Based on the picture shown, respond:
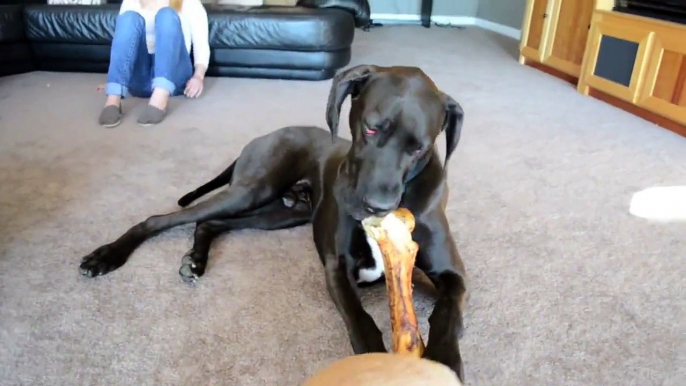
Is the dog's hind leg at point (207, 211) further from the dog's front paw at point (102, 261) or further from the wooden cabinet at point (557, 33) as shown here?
the wooden cabinet at point (557, 33)

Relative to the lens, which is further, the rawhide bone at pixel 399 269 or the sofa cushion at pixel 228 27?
the sofa cushion at pixel 228 27

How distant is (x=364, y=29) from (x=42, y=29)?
354 centimetres

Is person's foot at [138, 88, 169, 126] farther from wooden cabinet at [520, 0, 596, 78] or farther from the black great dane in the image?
wooden cabinet at [520, 0, 596, 78]

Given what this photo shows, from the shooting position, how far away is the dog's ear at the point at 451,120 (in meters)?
1.23

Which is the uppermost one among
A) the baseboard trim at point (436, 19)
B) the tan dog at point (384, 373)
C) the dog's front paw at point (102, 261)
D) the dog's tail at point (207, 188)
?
the tan dog at point (384, 373)

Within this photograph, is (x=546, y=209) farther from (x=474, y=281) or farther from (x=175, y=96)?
(x=175, y=96)

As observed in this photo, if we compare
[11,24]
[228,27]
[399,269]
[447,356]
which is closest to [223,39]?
[228,27]

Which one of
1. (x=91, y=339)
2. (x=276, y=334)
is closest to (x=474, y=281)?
(x=276, y=334)

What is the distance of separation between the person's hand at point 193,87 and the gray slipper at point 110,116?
0.49m

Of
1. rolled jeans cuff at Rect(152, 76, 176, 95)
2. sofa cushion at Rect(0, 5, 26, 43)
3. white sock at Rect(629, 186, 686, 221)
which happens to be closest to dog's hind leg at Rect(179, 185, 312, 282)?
white sock at Rect(629, 186, 686, 221)

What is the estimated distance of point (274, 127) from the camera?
2785 millimetres

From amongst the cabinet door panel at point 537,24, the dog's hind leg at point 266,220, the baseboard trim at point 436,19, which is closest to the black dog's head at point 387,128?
the dog's hind leg at point 266,220

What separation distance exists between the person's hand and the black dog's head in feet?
7.20

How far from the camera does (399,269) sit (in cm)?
115
